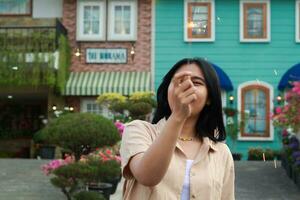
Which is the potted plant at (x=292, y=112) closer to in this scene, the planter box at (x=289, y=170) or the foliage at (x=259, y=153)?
the planter box at (x=289, y=170)

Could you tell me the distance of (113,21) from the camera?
14.7 m

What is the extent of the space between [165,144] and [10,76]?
1259 cm

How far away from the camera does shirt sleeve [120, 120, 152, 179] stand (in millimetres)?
1538

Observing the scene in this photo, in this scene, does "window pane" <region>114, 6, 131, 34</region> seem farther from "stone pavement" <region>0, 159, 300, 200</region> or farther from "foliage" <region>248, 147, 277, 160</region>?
"stone pavement" <region>0, 159, 300, 200</region>

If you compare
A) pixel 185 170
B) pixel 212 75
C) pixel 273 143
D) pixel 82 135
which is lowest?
pixel 273 143

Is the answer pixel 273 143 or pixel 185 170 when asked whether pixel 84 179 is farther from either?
pixel 273 143

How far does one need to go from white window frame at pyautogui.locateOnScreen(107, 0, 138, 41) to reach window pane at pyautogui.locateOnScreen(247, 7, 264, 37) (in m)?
3.12

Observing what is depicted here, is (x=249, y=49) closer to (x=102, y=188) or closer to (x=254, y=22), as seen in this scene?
(x=254, y=22)

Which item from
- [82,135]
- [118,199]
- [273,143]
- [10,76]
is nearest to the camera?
[82,135]

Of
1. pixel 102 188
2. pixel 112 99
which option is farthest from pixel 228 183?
pixel 112 99

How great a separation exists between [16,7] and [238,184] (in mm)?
9175

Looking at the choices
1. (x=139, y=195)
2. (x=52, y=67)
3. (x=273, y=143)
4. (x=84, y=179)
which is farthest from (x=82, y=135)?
(x=273, y=143)

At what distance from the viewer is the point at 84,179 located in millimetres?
6352

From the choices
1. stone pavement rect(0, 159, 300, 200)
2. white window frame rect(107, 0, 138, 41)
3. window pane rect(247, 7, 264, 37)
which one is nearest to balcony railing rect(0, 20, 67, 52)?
white window frame rect(107, 0, 138, 41)
